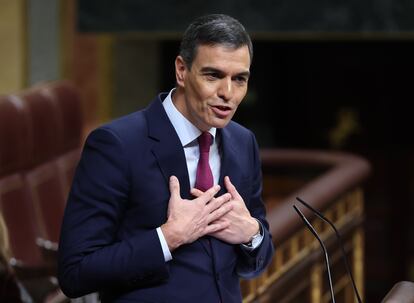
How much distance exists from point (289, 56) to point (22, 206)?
333 centimetres

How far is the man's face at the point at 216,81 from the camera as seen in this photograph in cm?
185

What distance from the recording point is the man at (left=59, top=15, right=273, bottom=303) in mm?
1852

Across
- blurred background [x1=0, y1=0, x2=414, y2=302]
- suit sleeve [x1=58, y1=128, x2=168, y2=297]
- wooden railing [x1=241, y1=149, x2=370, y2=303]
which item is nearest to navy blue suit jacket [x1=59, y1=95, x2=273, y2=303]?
suit sleeve [x1=58, y1=128, x2=168, y2=297]

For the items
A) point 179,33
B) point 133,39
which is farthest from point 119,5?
point 133,39

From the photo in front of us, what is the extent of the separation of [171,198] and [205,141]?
13 centimetres

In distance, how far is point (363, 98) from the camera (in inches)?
303

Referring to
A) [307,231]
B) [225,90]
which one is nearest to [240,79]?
[225,90]

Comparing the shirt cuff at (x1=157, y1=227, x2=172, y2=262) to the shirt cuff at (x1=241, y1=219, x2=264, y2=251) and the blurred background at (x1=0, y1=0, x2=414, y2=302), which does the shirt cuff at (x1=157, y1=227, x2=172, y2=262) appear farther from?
the blurred background at (x1=0, y1=0, x2=414, y2=302)

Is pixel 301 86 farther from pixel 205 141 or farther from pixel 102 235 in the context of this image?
pixel 102 235

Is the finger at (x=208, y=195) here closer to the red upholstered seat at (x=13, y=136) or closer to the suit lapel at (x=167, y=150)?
the suit lapel at (x=167, y=150)

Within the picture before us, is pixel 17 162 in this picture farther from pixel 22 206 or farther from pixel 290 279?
pixel 290 279

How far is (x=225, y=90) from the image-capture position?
6.09ft

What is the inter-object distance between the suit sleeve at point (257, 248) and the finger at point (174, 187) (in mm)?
183

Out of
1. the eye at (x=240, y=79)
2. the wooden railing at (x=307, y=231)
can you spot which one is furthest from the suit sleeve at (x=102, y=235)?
the wooden railing at (x=307, y=231)
